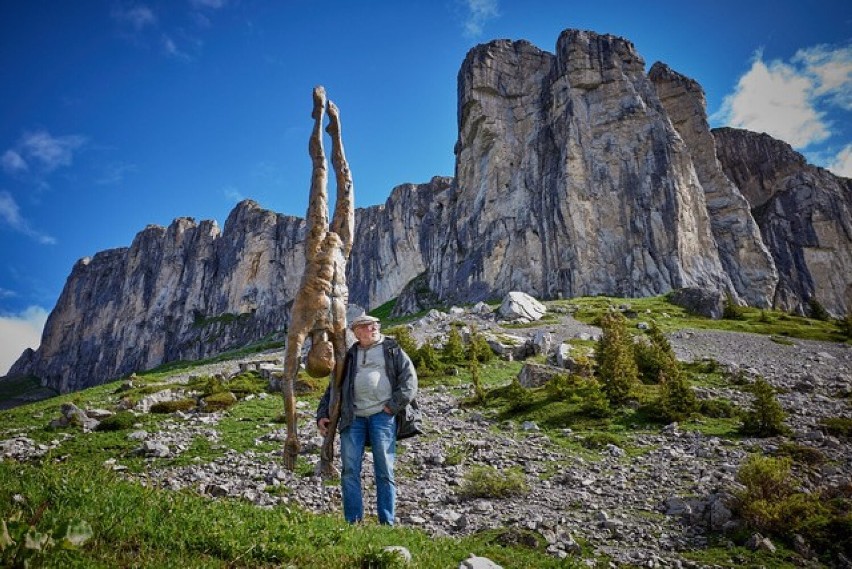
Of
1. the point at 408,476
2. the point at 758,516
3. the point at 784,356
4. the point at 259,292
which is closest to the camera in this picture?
the point at 758,516

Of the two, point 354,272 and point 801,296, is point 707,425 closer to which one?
point 801,296

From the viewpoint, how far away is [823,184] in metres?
110

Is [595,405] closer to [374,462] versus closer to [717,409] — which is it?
[717,409]

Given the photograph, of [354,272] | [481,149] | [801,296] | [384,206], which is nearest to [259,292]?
[354,272]

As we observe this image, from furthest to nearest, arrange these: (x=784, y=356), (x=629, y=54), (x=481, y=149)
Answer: (x=481, y=149) < (x=629, y=54) < (x=784, y=356)

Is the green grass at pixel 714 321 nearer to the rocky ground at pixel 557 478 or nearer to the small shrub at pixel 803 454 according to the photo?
the rocky ground at pixel 557 478

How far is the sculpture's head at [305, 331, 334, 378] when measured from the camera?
787 cm

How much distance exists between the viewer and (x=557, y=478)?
10.3 m

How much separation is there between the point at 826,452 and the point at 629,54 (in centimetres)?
10083

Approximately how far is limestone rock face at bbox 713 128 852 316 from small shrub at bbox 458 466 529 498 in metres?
107

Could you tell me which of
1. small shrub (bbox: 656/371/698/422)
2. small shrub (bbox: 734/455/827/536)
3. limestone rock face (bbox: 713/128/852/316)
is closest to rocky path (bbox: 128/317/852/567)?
small shrub (bbox: 734/455/827/536)

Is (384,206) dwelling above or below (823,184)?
above

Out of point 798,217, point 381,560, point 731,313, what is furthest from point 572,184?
point 381,560

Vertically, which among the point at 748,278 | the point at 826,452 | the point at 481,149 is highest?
the point at 481,149
